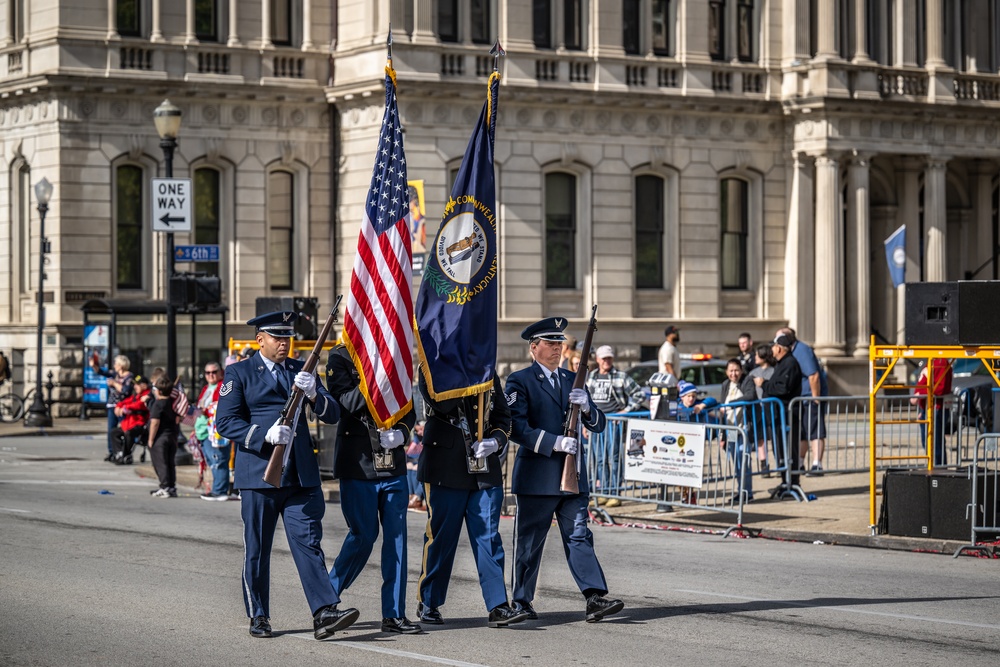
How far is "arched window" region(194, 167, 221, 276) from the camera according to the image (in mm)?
38469

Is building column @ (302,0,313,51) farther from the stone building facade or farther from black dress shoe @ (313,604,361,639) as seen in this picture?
black dress shoe @ (313,604,361,639)

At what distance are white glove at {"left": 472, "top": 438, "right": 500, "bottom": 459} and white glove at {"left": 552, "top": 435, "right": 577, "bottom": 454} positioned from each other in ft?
1.53

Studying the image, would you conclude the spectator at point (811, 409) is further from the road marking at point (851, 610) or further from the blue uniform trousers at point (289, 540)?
the blue uniform trousers at point (289, 540)

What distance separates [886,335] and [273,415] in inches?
1371

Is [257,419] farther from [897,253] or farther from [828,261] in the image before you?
[828,261]

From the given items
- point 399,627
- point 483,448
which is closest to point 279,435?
point 483,448

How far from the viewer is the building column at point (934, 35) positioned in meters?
42.4

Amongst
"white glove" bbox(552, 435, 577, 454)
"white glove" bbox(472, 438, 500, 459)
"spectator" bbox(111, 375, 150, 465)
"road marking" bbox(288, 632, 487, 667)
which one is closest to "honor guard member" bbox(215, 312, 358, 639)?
"road marking" bbox(288, 632, 487, 667)

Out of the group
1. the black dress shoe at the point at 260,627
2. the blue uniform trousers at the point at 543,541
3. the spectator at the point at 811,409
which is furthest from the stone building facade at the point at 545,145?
the black dress shoe at the point at 260,627

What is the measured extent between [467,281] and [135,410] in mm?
13403

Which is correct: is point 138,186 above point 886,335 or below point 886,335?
above

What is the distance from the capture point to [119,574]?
1367cm

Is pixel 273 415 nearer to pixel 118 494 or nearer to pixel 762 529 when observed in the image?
pixel 762 529

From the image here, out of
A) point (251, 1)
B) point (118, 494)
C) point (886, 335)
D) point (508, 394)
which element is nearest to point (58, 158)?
point (251, 1)
